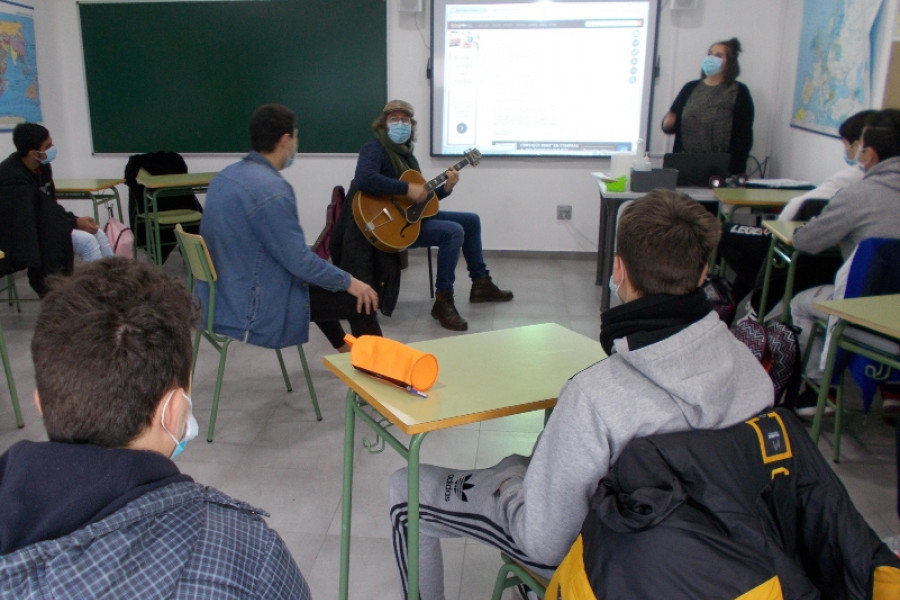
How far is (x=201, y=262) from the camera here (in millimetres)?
2480

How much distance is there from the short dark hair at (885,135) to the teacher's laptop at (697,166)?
1.58m

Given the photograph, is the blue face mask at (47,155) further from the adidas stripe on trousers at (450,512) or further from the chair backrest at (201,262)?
the adidas stripe on trousers at (450,512)

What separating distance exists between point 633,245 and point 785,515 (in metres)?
0.47

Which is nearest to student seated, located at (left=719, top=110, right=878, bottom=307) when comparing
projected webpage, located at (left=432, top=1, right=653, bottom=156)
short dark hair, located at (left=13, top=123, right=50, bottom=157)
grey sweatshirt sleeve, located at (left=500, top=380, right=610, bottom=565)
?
projected webpage, located at (left=432, top=1, right=653, bottom=156)

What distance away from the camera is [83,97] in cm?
578

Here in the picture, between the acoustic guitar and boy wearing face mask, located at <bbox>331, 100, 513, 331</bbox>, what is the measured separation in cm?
4

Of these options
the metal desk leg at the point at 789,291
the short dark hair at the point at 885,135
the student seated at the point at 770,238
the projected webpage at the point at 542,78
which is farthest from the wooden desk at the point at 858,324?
the projected webpage at the point at 542,78

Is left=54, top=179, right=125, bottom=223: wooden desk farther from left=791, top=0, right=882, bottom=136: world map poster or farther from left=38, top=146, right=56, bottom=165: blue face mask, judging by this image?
left=791, top=0, right=882, bottom=136: world map poster

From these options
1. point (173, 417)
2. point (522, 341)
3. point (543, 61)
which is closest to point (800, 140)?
point (543, 61)

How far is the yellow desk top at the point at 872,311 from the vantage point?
193 centimetres

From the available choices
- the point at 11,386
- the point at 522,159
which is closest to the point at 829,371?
the point at 11,386

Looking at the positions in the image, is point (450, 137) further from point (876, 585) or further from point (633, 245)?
point (876, 585)

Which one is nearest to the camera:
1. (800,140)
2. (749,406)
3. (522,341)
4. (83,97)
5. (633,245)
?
(749,406)

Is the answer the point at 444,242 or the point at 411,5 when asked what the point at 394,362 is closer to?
the point at 444,242
